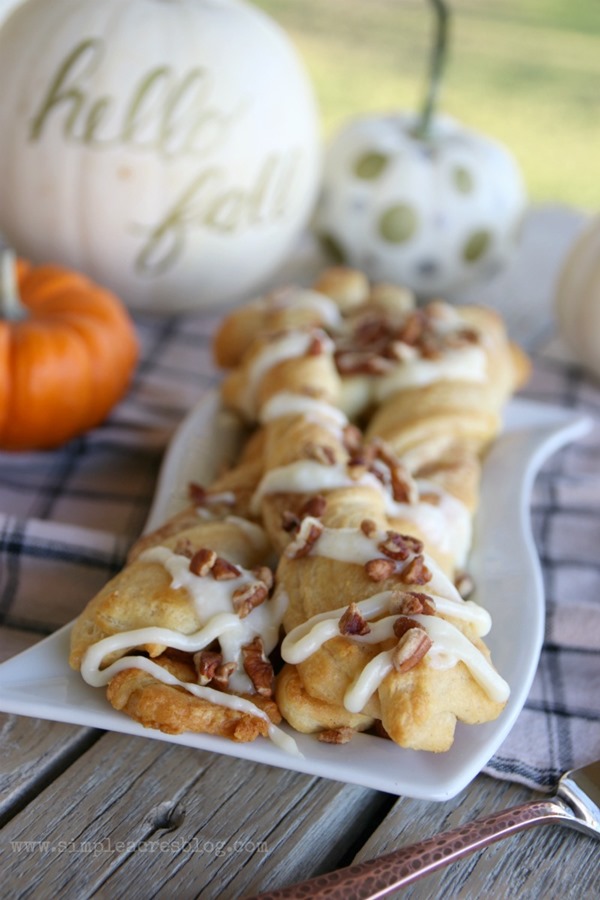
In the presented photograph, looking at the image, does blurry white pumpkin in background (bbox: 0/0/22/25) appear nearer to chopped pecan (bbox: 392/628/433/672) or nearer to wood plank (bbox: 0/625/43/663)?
wood plank (bbox: 0/625/43/663)

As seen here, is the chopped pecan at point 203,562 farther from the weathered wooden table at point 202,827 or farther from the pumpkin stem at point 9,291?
the pumpkin stem at point 9,291

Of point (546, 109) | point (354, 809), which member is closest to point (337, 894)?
point (354, 809)

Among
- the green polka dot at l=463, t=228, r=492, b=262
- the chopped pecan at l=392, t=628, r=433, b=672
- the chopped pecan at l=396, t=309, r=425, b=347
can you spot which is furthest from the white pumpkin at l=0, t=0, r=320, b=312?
the chopped pecan at l=392, t=628, r=433, b=672

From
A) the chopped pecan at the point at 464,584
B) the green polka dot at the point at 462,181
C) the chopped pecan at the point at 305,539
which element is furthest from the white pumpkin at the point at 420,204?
the chopped pecan at the point at 305,539

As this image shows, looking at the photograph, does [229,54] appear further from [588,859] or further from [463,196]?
[588,859]

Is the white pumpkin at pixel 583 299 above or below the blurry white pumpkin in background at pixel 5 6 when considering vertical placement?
below

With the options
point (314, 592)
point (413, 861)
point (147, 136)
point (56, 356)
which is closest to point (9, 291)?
point (56, 356)
